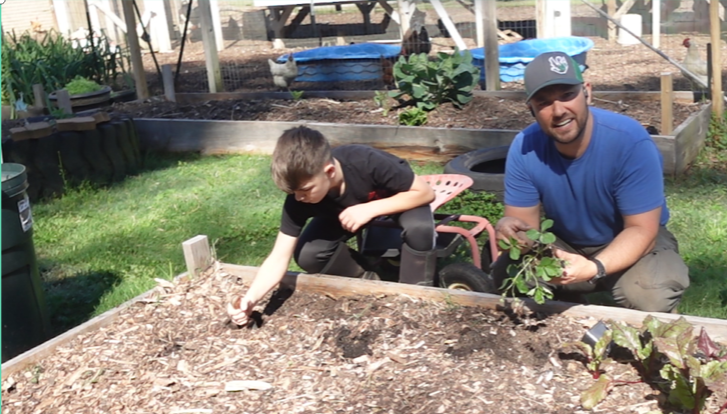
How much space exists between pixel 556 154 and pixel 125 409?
6.64ft

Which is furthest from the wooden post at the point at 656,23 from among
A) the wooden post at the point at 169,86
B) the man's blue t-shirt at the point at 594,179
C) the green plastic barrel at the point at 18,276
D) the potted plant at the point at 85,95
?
the green plastic barrel at the point at 18,276

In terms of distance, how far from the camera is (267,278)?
3.56m

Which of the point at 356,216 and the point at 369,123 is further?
the point at 369,123

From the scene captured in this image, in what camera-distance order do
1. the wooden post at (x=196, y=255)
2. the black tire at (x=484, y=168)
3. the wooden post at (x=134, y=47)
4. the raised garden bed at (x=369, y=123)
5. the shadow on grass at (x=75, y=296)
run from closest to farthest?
the wooden post at (x=196, y=255), the shadow on grass at (x=75, y=296), the black tire at (x=484, y=168), the raised garden bed at (x=369, y=123), the wooden post at (x=134, y=47)

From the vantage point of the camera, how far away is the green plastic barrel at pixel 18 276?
12.0ft

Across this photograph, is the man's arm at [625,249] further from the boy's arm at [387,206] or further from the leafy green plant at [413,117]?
the leafy green plant at [413,117]

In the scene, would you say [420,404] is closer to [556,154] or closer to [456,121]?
Result: [556,154]

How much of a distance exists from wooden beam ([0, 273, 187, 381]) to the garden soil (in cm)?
3

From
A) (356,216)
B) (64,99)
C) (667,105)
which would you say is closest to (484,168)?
(667,105)

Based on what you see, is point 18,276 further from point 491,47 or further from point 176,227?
point 491,47

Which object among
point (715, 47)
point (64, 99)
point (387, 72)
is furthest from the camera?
point (387, 72)

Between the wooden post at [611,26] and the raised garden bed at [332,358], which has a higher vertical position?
the wooden post at [611,26]

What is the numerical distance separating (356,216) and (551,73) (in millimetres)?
1128

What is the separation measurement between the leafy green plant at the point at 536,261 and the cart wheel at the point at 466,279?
507 mm
